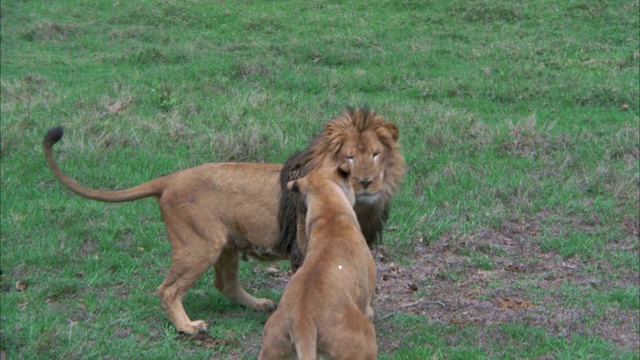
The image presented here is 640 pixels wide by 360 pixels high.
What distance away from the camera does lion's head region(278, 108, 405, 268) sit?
4.55m

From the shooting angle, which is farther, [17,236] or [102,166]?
[102,166]

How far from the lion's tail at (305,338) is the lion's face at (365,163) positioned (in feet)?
4.07

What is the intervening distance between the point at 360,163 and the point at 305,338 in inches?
56.1

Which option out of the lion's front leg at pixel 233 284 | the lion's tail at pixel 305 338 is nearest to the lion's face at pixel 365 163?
the lion's front leg at pixel 233 284

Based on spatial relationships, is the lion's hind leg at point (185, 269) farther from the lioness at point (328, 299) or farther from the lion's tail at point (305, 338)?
the lion's tail at point (305, 338)

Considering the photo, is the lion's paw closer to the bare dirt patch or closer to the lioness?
the bare dirt patch

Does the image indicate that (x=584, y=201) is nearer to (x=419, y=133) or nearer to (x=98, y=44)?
(x=419, y=133)

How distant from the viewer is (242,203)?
478 centimetres

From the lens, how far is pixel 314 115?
801cm

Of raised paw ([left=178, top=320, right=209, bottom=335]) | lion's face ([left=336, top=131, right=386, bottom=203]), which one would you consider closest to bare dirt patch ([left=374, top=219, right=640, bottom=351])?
lion's face ([left=336, top=131, right=386, bottom=203])

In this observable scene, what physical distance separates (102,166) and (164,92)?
6.15 feet

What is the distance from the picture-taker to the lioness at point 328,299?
3350 millimetres

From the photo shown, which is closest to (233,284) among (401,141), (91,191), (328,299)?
(91,191)

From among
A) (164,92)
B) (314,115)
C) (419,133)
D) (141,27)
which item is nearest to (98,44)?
(141,27)
